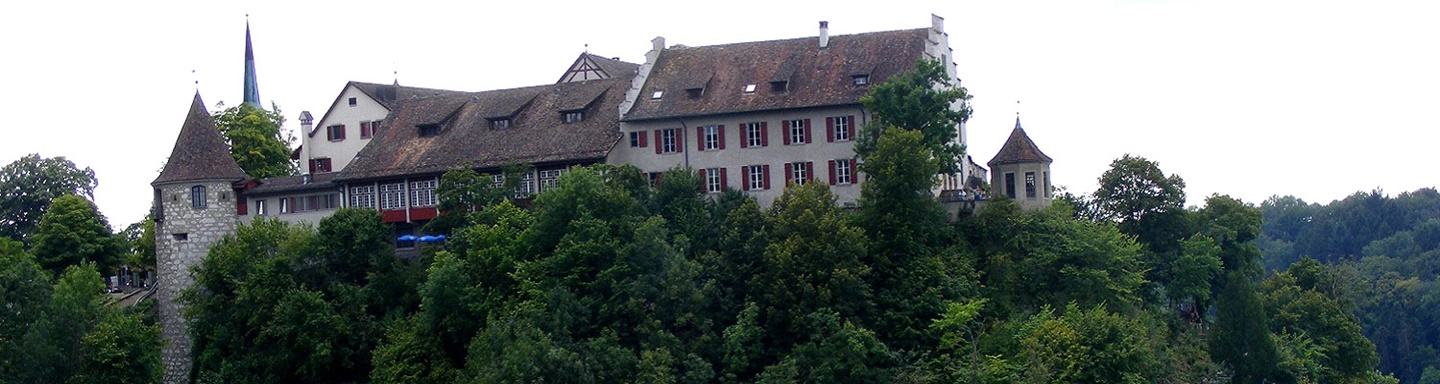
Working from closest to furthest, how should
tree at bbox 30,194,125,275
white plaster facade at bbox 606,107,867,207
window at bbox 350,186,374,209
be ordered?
white plaster facade at bbox 606,107,867,207
window at bbox 350,186,374,209
tree at bbox 30,194,125,275

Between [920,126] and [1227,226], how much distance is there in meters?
17.6

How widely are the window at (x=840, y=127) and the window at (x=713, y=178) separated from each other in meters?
4.53

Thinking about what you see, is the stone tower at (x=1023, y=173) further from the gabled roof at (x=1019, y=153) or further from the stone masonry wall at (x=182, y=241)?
the stone masonry wall at (x=182, y=241)

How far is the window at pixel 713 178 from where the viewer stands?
7488 cm

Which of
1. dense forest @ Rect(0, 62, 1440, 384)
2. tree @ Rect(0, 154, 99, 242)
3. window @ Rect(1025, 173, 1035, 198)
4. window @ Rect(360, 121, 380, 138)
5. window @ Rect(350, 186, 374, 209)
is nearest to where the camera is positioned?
dense forest @ Rect(0, 62, 1440, 384)

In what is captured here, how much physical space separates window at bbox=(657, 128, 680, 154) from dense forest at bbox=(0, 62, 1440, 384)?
238 centimetres

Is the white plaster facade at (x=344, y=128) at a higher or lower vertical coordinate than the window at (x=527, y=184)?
higher

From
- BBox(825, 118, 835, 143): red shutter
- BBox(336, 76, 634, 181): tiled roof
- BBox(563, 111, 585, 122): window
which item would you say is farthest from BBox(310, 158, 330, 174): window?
BBox(825, 118, 835, 143): red shutter

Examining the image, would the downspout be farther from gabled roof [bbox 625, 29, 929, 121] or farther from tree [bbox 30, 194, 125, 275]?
tree [bbox 30, 194, 125, 275]

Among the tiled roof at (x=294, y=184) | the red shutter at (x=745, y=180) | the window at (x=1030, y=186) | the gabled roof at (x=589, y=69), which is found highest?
the gabled roof at (x=589, y=69)

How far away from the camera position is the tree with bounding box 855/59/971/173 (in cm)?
6962

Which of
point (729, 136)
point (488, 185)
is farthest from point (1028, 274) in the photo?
point (488, 185)

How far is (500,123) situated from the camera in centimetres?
8012

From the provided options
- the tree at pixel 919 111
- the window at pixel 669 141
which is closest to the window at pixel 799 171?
the tree at pixel 919 111
